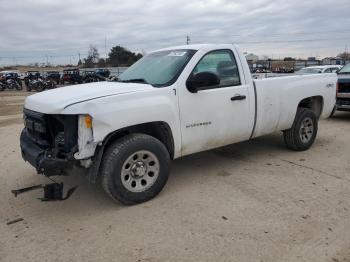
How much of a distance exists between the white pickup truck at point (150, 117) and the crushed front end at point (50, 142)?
1 centimetres

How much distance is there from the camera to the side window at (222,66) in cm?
491

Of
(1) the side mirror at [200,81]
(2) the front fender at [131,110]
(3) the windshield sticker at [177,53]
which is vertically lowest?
(2) the front fender at [131,110]

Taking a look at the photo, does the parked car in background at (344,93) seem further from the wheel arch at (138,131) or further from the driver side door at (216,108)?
the wheel arch at (138,131)

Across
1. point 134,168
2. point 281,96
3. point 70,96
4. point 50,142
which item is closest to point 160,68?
point 70,96

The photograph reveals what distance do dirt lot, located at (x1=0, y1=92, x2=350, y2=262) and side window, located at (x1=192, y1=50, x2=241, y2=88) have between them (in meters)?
1.35

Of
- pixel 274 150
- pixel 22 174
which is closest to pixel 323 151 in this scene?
pixel 274 150

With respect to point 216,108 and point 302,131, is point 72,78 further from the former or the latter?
point 216,108

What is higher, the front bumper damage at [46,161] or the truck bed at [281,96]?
the truck bed at [281,96]

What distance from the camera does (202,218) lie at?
3.86 metres

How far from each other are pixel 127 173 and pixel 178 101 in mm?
1081

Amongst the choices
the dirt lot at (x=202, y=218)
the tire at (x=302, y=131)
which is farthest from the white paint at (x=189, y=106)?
the dirt lot at (x=202, y=218)

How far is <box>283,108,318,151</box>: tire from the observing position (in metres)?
6.17

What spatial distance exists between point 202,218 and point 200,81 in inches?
65.5

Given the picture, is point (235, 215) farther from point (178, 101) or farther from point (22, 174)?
point (22, 174)
